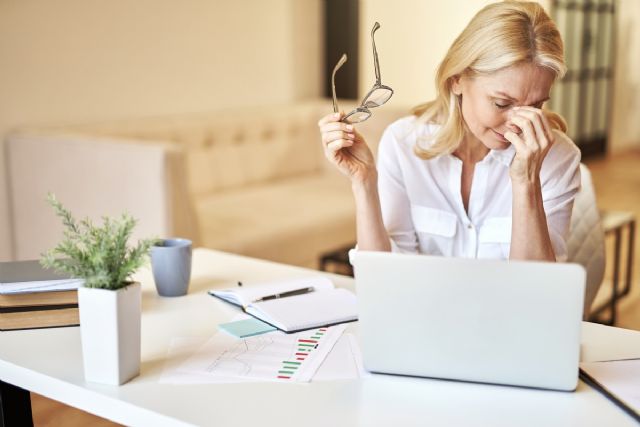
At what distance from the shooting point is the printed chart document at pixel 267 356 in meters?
1.12

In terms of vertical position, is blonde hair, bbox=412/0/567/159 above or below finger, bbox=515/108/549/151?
above

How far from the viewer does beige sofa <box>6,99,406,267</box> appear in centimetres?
279

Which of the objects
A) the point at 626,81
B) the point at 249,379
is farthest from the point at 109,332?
the point at 626,81

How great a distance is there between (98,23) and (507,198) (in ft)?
7.46

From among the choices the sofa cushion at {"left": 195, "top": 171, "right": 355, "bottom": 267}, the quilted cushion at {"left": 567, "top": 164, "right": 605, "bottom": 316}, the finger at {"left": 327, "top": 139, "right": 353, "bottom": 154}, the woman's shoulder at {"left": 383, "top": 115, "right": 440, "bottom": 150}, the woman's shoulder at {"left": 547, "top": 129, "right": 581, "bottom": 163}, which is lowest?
the sofa cushion at {"left": 195, "top": 171, "right": 355, "bottom": 267}

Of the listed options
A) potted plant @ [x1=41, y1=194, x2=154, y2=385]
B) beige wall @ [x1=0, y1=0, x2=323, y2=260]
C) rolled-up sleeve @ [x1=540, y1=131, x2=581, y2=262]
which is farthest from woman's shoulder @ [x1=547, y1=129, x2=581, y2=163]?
beige wall @ [x1=0, y1=0, x2=323, y2=260]

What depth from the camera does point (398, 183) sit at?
1.71 meters

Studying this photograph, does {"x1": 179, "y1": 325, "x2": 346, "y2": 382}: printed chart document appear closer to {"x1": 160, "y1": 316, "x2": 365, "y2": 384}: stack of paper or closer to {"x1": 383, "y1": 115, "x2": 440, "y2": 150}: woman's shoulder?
{"x1": 160, "y1": 316, "x2": 365, "y2": 384}: stack of paper

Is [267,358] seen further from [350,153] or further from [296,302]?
[350,153]

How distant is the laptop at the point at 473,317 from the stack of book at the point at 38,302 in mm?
507

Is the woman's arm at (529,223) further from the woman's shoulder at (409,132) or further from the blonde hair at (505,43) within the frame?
the woman's shoulder at (409,132)

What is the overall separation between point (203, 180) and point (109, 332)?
→ 2.68 m

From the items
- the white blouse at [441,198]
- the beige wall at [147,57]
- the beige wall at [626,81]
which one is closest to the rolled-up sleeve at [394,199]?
the white blouse at [441,198]

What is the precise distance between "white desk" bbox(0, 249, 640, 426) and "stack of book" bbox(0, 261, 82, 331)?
0.06 meters
